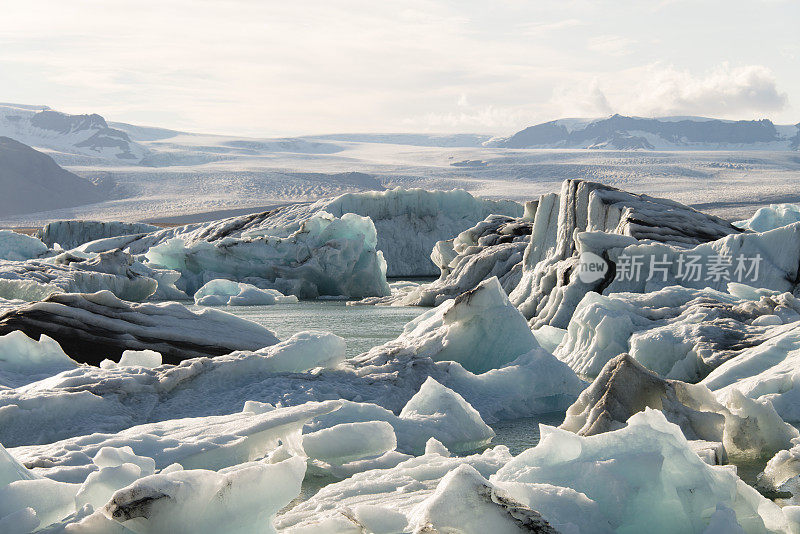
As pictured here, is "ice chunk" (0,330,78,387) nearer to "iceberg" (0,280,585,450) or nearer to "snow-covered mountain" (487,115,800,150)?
"iceberg" (0,280,585,450)

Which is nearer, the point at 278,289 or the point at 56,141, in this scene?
the point at 278,289

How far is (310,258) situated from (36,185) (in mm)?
60917

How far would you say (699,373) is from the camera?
252 inches

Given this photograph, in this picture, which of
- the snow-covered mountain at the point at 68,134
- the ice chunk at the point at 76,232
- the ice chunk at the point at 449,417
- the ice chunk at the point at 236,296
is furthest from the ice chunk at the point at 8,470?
the snow-covered mountain at the point at 68,134

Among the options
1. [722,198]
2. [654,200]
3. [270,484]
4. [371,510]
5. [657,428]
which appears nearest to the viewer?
[270,484]

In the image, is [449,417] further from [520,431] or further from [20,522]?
[20,522]

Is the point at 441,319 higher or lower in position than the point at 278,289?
higher

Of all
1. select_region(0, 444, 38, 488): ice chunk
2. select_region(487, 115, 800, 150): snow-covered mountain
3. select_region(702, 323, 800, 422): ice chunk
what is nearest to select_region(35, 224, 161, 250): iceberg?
select_region(702, 323, 800, 422): ice chunk

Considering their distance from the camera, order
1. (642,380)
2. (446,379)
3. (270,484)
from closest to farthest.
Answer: (270,484)
(642,380)
(446,379)

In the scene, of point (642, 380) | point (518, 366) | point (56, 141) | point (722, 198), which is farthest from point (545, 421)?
point (56, 141)

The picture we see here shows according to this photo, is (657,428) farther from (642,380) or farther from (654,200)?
(654,200)

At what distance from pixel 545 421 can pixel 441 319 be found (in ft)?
5.60

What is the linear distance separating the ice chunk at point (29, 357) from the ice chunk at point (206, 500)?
335 centimetres

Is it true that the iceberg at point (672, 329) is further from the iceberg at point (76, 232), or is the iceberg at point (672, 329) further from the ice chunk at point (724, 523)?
the iceberg at point (76, 232)
